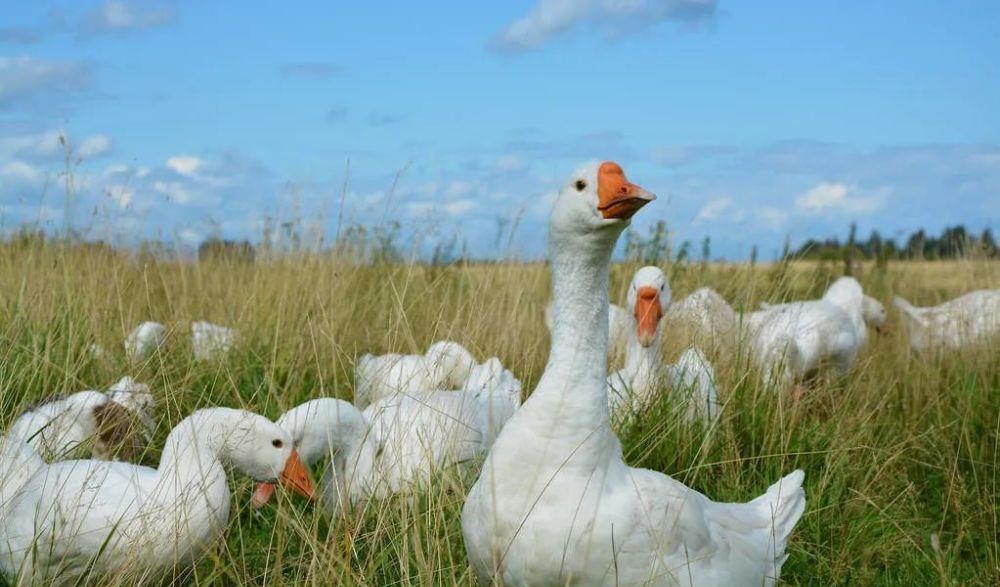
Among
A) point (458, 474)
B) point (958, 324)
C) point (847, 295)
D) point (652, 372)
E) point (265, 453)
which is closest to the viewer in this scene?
point (458, 474)

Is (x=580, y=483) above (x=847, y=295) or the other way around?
above

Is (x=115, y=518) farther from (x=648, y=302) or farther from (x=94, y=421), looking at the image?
(x=648, y=302)

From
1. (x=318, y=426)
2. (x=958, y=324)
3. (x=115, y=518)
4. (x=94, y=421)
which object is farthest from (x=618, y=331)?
(x=115, y=518)

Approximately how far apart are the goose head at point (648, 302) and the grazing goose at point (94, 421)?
270cm

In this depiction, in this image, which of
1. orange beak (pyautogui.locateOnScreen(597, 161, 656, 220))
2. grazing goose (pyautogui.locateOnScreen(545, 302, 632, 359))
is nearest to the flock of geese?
orange beak (pyautogui.locateOnScreen(597, 161, 656, 220))

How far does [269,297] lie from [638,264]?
3387 mm

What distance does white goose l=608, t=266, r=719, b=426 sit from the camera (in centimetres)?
529

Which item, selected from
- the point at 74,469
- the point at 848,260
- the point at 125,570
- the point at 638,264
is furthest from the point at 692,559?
the point at 848,260

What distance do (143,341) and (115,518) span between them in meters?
2.65

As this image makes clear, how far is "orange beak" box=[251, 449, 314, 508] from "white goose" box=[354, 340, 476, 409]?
0.61 meters

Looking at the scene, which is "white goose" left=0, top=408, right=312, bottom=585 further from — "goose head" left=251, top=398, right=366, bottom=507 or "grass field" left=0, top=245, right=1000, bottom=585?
"goose head" left=251, top=398, right=366, bottom=507

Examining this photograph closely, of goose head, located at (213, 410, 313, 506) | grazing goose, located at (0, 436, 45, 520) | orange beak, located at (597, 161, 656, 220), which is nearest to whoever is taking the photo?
orange beak, located at (597, 161, 656, 220)

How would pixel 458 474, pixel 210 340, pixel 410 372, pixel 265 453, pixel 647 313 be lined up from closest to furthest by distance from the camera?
pixel 458 474 < pixel 265 453 < pixel 647 313 < pixel 410 372 < pixel 210 340

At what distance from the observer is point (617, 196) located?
331 cm
